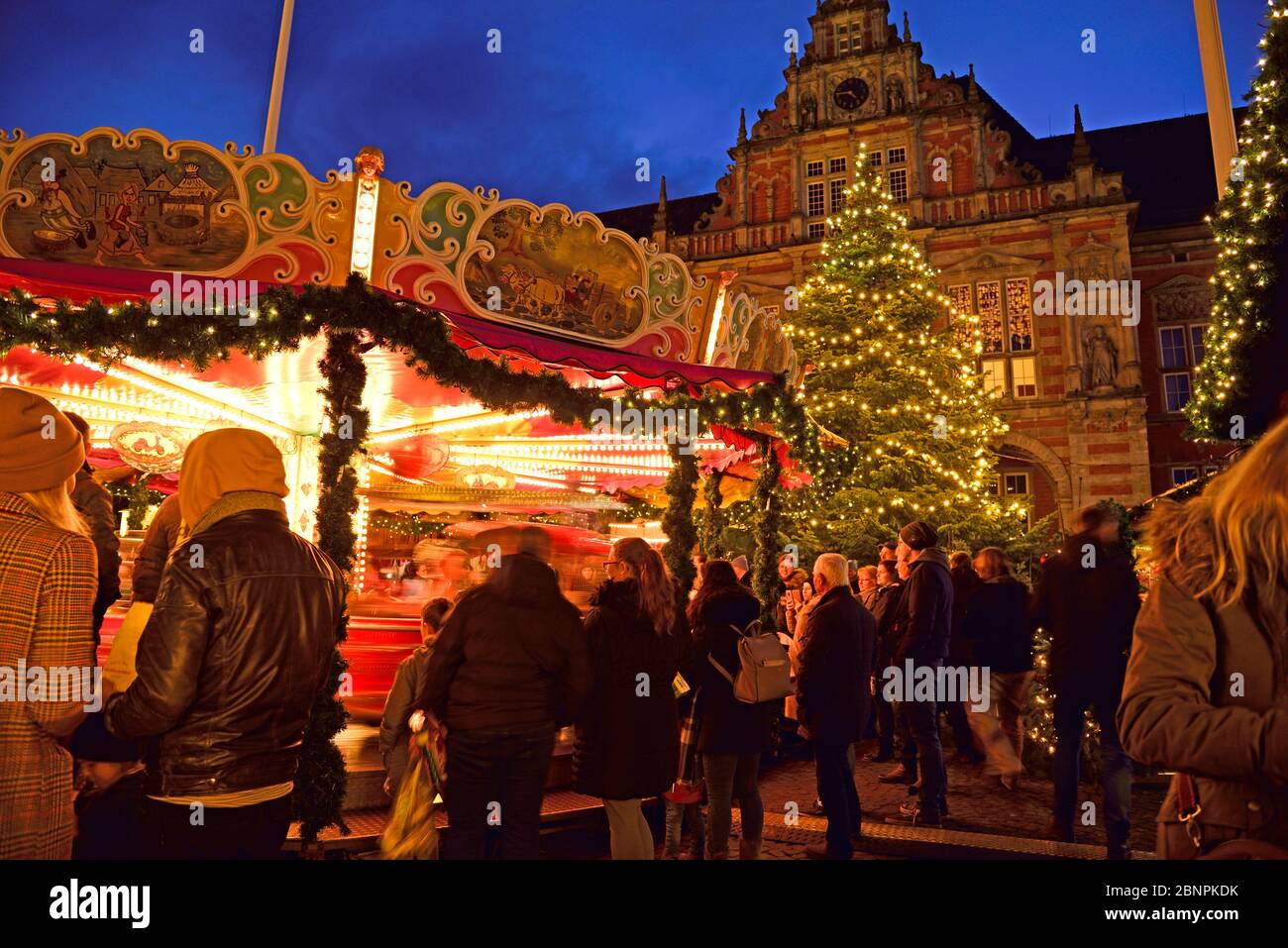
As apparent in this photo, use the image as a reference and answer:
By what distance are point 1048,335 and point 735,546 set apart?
11.2m

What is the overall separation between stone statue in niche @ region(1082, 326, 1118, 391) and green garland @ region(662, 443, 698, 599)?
56.4 feet

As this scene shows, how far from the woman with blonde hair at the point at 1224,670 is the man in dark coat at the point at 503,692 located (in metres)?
2.18

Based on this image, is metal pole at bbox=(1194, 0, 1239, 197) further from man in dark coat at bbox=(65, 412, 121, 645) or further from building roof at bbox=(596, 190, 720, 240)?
building roof at bbox=(596, 190, 720, 240)

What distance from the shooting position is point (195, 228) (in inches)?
187

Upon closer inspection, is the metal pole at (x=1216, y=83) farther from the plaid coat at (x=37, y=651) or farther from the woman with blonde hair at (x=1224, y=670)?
the plaid coat at (x=37, y=651)

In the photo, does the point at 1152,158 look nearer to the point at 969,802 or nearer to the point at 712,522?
the point at 712,522

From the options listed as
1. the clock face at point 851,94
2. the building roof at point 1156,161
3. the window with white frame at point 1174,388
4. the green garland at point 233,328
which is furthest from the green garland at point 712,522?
the building roof at point 1156,161

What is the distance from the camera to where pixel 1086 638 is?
4.70 metres

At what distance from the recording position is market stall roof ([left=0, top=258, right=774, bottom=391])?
4371mm

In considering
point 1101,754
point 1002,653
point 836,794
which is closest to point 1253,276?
point 1002,653

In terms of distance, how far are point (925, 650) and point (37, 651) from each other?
5231 mm

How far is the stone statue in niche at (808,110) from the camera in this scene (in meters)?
22.8

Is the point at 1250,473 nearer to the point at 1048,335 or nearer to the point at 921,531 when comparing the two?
the point at 921,531

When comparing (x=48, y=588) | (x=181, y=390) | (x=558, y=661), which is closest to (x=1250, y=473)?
(x=558, y=661)
